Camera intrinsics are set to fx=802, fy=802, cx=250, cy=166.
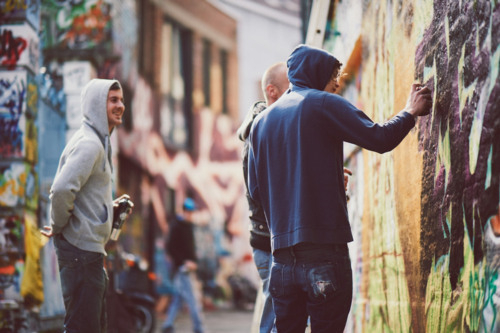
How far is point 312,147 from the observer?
12.1 feet

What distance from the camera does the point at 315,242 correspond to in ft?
11.7

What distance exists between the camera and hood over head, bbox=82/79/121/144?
5027 millimetres

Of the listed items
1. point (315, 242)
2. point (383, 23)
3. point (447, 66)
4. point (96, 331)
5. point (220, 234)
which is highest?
point (383, 23)

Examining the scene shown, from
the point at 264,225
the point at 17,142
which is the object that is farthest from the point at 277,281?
the point at 17,142

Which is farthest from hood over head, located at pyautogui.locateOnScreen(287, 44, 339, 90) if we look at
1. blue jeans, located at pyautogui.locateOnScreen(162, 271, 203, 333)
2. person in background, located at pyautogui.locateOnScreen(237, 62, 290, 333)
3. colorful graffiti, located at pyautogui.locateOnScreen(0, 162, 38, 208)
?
blue jeans, located at pyautogui.locateOnScreen(162, 271, 203, 333)

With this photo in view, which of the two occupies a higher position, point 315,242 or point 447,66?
point 447,66

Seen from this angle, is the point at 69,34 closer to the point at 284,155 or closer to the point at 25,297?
the point at 25,297

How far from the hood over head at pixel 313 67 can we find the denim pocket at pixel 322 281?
889mm

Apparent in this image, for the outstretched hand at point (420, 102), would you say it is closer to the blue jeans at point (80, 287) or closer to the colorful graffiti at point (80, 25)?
the blue jeans at point (80, 287)

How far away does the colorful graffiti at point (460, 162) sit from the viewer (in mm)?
3229

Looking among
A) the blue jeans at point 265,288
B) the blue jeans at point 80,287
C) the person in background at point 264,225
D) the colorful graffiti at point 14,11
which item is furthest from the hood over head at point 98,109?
the colorful graffiti at point 14,11

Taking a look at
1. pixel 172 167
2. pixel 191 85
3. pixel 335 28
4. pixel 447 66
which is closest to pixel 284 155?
pixel 447 66

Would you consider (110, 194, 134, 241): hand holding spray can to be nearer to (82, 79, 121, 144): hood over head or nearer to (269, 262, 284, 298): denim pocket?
(82, 79, 121, 144): hood over head

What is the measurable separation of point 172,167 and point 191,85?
9.82 ft
